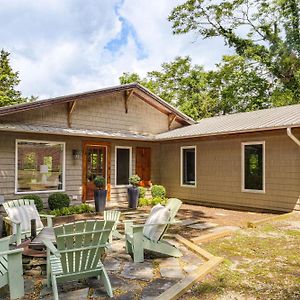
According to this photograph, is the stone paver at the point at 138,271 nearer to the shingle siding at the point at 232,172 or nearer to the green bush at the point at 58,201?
the green bush at the point at 58,201

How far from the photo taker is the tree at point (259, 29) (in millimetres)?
20234

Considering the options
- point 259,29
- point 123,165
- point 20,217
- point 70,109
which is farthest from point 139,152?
point 259,29

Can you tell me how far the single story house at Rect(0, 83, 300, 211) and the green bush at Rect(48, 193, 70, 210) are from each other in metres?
0.51

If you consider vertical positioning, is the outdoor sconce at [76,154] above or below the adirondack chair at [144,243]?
above

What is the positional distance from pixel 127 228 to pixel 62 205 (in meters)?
4.93

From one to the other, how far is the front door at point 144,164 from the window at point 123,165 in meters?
0.47

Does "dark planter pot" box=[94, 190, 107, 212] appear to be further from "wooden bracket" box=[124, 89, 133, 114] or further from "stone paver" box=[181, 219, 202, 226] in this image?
"wooden bracket" box=[124, 89, 133, 114]

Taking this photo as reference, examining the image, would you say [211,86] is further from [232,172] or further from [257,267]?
[257,267]

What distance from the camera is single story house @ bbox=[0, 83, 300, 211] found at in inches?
357

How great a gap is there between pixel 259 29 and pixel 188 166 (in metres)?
14.1

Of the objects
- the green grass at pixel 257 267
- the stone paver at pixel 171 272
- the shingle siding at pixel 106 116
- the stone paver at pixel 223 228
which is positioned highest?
the shingle siding at pixel 106 116

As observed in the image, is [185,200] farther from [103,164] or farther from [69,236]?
[69,236]

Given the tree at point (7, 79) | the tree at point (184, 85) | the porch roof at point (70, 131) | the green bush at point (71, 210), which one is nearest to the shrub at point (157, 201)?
the porch roof at point (70, 131)

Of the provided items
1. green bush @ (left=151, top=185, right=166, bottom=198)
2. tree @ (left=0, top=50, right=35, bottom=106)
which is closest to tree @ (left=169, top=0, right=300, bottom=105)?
green bush @ (left=151, top=185, right=166, bottom=198)
